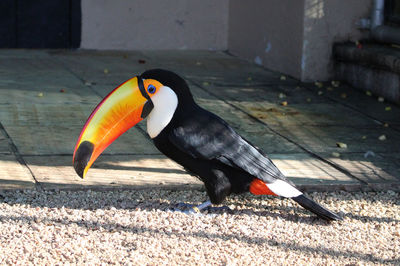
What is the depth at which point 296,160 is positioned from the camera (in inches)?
231

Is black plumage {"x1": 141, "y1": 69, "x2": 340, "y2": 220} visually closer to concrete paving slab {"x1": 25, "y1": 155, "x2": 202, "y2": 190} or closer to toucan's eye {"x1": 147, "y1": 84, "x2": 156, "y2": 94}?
toucan's eye {"x1": 147, "y1": 84, "x2": 156, "y2": 94}

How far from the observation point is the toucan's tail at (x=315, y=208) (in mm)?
4508

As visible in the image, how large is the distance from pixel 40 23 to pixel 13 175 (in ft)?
20.6

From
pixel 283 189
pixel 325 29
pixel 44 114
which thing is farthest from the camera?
pixel 325 29

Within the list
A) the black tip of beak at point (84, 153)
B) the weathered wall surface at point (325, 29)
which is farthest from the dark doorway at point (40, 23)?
the black tip of beak at point (84, 153)

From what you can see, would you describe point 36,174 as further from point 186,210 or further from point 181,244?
point 181,244

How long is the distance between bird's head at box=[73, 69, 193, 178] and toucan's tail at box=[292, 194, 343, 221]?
0.95 m

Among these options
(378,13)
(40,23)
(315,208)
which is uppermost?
(378,13)

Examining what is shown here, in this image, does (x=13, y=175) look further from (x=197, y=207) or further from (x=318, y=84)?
(x=318, y=84)

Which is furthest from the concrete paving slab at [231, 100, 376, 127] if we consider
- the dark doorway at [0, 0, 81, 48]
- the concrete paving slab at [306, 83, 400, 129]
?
the dark doorway at [0, 0, 81, 48]

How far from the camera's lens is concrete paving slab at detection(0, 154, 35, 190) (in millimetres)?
4891

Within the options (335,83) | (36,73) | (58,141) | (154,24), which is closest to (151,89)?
(58,141)

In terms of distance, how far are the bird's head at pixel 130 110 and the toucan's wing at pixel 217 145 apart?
0.13 m

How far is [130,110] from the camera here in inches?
173
